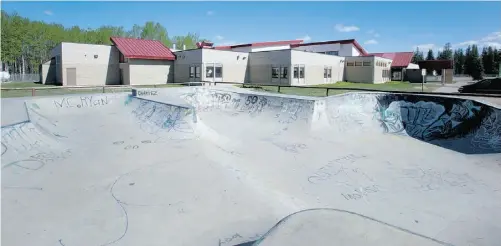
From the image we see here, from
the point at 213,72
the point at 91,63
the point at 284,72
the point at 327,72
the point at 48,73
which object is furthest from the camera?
the point at 327,72

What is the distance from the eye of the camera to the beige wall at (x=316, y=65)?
97.4ft

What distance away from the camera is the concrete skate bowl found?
507cm

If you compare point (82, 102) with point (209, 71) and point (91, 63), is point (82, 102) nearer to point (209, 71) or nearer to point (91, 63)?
point (209, 71)

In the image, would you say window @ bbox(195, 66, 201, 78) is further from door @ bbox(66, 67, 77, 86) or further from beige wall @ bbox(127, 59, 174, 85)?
door @ bbox(66, 67, 77, 86)

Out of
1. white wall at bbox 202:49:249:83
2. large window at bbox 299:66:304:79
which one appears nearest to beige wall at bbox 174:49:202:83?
white wall at bbox 202:49:249:83

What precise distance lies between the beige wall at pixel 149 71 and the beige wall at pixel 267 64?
778 cm

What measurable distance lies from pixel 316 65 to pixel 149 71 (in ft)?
53.4

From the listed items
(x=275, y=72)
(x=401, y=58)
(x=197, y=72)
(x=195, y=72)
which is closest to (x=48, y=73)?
(x=195, y=72)

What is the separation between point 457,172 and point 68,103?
1327 cm

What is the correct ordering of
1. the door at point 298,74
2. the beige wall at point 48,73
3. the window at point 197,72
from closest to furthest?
the window at point 197,72 → the beige wall at point 48,73 → the door at point 298,74

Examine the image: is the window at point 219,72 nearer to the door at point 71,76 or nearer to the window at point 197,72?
the window at point 197,72

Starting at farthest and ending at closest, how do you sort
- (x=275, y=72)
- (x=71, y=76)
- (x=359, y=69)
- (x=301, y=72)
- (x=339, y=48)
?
(x=339, y=48)
(x=359, y=69)
(x=301, y=72)
(x=275, y=72)
(x=71, y=76)

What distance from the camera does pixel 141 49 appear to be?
2873cm

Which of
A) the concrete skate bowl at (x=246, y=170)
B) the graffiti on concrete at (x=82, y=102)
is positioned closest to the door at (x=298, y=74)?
the concrete skate bowl at (x=246, y=170)
